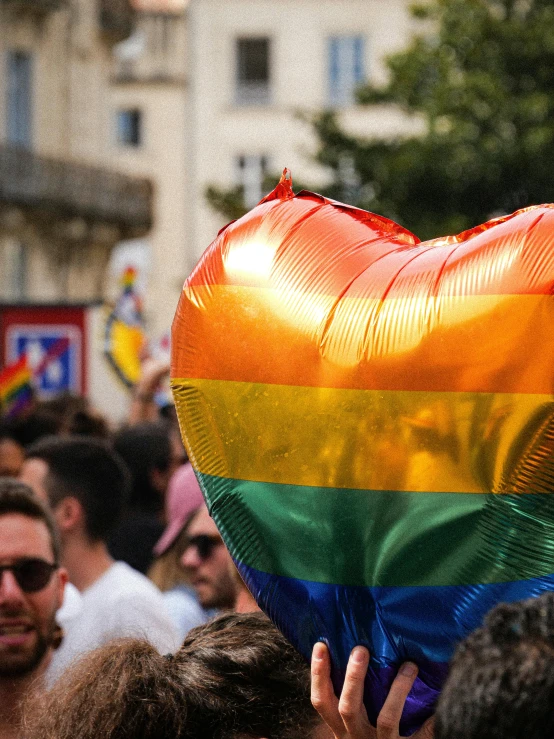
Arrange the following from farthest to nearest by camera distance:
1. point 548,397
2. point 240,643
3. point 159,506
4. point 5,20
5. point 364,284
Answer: point 5,20
point 159,506
point 240,643
point 364,284
point 548,397

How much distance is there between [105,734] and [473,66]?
15328mm

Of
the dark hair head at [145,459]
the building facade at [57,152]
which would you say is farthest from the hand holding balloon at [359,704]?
the building facade at [57,152]

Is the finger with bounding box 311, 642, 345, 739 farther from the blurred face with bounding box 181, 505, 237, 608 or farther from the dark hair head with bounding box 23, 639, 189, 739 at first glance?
the blurred face with bounding box 181, 505, 237, 608

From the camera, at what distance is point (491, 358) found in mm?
1943

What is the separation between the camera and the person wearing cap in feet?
15.0

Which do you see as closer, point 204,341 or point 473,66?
point 204,341

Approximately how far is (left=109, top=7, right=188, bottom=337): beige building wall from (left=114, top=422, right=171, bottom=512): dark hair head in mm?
27710

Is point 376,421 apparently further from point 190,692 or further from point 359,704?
point 190,692

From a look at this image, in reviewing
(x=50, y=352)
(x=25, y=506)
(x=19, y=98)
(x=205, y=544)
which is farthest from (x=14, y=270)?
(x=25, y=506)

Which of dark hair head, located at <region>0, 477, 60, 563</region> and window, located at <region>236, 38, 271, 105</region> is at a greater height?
window, located at <region>236, 38, 271, 105</region>

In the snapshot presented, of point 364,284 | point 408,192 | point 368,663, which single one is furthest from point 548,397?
point 408,192

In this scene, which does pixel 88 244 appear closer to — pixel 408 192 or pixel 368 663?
Answer: pixel 408 192

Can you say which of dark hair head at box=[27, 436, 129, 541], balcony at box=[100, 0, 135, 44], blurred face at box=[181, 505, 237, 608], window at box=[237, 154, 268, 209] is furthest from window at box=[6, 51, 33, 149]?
blurred face at box=[181, 505, 237, 608]

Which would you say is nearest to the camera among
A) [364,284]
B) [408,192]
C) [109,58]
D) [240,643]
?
[364,284]
